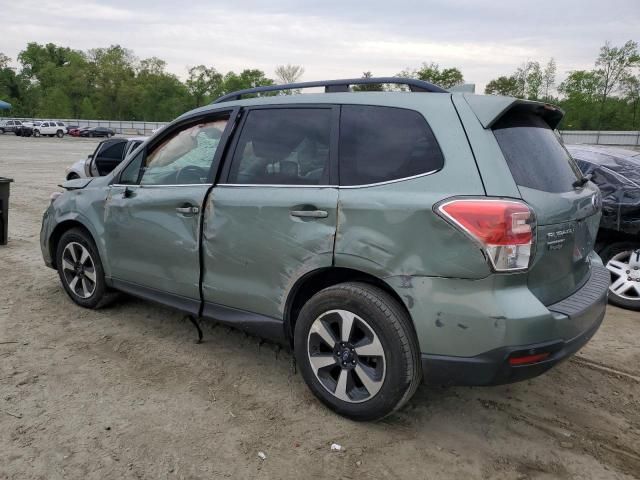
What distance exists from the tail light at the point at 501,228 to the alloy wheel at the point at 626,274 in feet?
11.6

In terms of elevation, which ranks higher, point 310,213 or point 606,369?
point 310,213

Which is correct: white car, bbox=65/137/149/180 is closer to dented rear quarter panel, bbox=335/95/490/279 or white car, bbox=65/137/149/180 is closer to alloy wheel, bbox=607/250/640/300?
dented rear quarter panel, bbox=335/95/490/279

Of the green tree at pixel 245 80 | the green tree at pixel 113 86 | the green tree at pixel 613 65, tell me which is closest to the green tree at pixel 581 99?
the green tree at pixel 613 65

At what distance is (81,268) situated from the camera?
14.8ft

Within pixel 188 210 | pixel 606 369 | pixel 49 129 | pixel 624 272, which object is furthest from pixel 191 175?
pixel 49 129

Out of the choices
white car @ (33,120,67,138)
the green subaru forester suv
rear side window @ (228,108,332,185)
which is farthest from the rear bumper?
white car @ (33,120,67,138)

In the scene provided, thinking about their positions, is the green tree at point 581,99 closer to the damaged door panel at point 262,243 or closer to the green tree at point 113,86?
the damaged door panel at point 262,243

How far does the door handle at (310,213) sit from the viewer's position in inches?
113

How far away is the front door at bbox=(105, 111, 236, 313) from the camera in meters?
3.56

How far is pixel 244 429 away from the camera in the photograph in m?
2.88

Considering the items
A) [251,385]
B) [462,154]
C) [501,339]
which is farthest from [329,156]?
[251,385]

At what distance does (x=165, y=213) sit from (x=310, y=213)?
51.2 inches

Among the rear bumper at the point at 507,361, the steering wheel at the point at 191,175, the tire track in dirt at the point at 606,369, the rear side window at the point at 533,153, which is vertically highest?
the rear side window at the point at 533,153

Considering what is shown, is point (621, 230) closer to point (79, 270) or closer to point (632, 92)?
point (79, 270)
